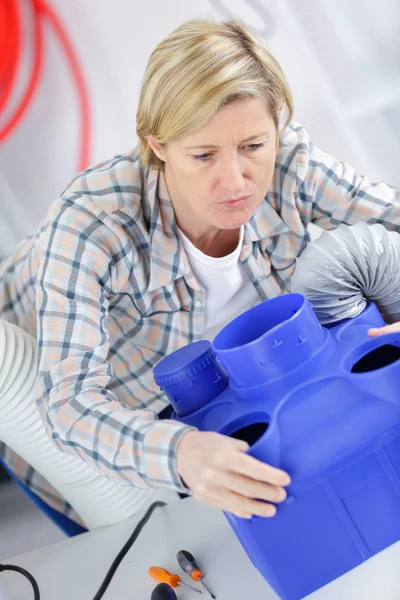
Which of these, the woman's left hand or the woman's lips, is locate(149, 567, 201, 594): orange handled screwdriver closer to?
the woman's left hand

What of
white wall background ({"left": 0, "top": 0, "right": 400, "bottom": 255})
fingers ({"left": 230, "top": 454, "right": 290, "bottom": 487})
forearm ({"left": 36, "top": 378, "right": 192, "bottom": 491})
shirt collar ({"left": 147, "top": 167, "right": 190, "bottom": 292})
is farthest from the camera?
white wall background ({"left": 0, "top": 0, "right": 400, "bottom": 255})

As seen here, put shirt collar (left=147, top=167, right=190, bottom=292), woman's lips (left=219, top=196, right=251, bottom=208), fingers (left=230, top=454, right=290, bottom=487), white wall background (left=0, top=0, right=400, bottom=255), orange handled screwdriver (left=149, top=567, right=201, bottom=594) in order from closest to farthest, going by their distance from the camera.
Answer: fingers (left=230, top=454, right=290, bottom=487) < orange handled screwdriver (left=149, top=567, right=201, bottom=594) < woman's lips (left=219, top=196, right=251, bottom=208) < shirt collar (left=147, top=167, right=190, bottom=292) < white wall background (left=0, top=0, right=400, bottom=255)

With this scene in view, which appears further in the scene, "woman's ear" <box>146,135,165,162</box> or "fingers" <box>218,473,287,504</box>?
"woman's ear" <box>146,135,165,162</box>

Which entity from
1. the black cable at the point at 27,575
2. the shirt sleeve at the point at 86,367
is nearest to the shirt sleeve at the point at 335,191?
the shirt sleeve at the point at 86,367

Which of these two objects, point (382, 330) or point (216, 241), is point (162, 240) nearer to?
point (216, 241)

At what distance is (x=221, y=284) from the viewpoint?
1.19m

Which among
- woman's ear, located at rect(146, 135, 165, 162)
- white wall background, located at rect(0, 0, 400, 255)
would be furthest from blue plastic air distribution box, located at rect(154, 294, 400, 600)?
white wall background, located at rect(0, 0, 400, 255)

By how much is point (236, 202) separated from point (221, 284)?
22 centimetres

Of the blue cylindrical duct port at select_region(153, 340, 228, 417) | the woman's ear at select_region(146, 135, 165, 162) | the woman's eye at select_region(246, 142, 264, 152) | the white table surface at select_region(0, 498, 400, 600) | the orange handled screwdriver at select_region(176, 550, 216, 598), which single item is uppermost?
the woman's ear at select_region(146, 135, 165, 162)

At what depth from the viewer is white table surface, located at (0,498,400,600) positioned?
2.57 feet

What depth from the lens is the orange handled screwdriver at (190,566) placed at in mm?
873

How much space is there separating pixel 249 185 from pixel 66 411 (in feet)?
1.36

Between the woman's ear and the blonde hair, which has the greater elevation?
the blonde hair

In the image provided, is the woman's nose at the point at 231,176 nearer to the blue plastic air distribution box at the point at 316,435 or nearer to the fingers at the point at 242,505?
the blue plastic air distribution box at the point at 316,435
